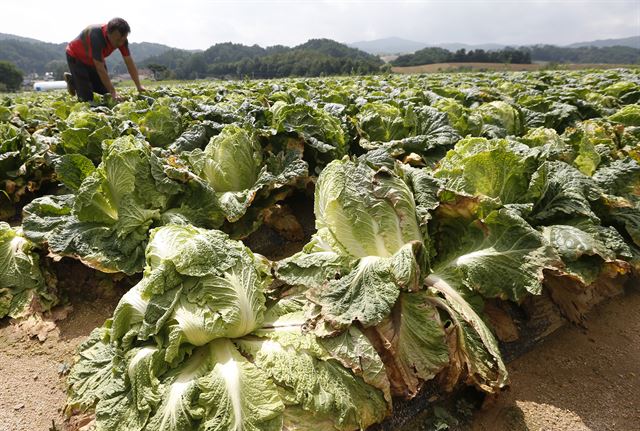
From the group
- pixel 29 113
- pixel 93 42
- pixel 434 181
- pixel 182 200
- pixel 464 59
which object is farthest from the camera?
pixel 464 59

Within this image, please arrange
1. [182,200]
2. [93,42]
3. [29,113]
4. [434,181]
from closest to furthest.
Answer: [434,181]
[182,200]
[29,113]
[93,42]

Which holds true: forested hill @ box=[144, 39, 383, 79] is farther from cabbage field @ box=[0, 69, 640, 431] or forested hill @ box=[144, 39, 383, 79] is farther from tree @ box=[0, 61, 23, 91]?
tree @ box=[0, 61, 23, 91]

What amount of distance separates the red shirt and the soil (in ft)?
28.6

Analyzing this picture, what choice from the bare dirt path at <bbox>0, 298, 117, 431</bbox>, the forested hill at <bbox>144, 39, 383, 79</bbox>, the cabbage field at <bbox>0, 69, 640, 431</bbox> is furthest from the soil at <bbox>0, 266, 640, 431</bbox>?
the forested hill at <bbox>144, 39, 383, 79</bbox>

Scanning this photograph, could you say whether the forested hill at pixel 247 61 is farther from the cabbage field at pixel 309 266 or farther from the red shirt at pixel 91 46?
the cabbage field at pixel 309 266

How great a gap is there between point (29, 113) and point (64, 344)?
841cm

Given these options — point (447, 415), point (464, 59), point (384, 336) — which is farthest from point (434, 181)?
point (464, 59)

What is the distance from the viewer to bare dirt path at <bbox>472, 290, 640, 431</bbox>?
298 cm

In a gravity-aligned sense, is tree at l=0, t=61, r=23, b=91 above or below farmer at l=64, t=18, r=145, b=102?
below

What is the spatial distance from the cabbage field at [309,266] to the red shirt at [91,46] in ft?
23.7

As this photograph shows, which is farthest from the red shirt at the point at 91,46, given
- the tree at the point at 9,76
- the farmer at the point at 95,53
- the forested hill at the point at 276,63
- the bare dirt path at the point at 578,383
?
the tree at the point at 9,76

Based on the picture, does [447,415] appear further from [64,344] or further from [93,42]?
[93,42]

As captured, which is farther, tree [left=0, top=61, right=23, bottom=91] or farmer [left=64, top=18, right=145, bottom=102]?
tree [left=0, top=61, right=23, bottom=91]

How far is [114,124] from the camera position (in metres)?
6.50
